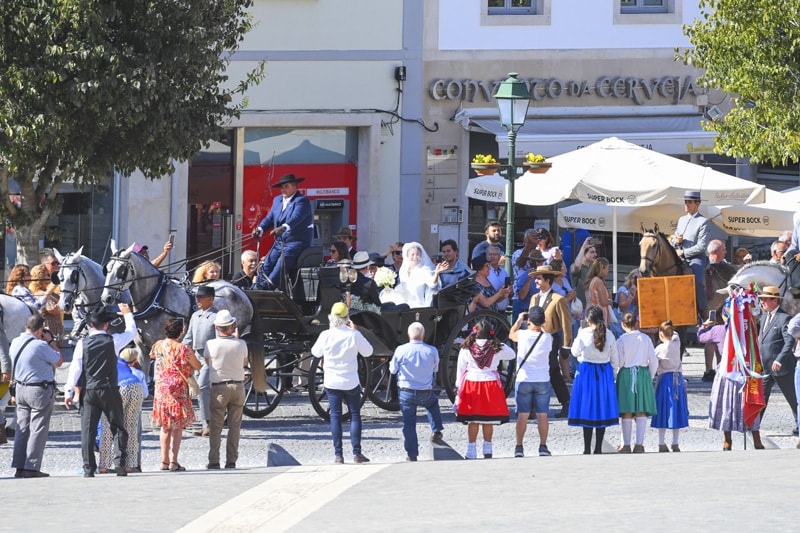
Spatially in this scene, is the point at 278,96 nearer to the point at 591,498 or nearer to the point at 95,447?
the point at 95,447

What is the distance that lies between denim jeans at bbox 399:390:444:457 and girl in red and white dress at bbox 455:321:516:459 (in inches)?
11.2

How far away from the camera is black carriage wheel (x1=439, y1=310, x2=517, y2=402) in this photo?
55.0 ft

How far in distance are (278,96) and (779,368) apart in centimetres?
1220

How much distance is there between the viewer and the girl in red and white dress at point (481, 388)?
14023 millimetres

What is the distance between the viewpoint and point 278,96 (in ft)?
82.5

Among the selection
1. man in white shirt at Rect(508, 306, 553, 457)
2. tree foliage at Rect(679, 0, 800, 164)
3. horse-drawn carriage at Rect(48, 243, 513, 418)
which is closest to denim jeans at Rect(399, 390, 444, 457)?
man in white shirt at Rect(508, 306, 553, 457)

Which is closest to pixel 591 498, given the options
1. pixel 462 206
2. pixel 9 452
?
pixel 9 452

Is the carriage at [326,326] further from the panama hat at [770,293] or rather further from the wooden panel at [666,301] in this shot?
the panama hat at [770,293]

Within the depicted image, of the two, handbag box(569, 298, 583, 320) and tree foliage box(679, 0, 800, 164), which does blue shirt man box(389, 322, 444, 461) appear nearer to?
handbag box(569, 298, 583, 320)

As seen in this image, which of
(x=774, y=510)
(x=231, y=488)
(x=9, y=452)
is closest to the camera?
(x=774, y=510)

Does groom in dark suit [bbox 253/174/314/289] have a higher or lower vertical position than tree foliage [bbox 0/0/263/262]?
lower

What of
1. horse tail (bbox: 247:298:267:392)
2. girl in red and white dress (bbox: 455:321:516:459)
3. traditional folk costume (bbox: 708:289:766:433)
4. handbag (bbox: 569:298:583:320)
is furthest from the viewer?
handbag (bbox: 569:298:583:320)

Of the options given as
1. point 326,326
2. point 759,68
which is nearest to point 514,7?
point 759,68

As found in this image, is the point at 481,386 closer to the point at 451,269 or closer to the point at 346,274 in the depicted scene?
the point at 346,274
